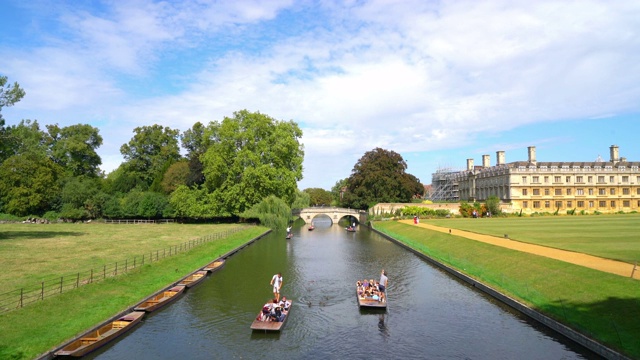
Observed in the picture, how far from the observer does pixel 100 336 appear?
60.6ft

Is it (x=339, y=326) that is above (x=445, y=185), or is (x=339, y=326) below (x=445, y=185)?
below

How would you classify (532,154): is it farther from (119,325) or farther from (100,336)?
(100,336)

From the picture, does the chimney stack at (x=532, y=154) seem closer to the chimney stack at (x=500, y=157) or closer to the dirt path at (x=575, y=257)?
the chimney stack at (x=500, y=157)

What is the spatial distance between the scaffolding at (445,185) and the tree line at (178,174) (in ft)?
77.2

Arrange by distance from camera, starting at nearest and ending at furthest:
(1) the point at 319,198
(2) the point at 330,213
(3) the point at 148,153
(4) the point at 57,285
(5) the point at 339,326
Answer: (5) the point at 339,326 → (4) the point at 57,285 → (2) the point at 330,213 → (3) the point at 148,153 → (1) the point at 319,198

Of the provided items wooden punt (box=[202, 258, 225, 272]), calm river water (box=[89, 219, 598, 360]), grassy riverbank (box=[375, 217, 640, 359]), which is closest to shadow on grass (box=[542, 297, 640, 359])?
grassy riverbank (box=[375, 217, 640, 359])

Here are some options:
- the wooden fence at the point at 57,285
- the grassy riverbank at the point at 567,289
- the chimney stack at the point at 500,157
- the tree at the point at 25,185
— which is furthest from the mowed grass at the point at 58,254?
the chimney stack at the point at 500,157

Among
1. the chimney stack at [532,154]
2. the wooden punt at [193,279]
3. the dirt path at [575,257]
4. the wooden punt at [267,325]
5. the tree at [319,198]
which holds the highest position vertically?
the chimney stack at [532,154]

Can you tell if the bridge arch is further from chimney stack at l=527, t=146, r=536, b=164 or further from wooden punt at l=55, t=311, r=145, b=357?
wooden punt at l=55, t=311, r=145, b=357

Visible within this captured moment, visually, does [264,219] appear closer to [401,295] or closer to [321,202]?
[401,295]

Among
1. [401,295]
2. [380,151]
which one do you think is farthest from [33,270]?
[380,151]

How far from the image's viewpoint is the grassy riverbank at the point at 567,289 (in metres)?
17.5

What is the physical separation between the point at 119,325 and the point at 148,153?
91267mm

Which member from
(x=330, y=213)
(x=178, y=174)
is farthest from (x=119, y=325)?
(x=330, y=213)
